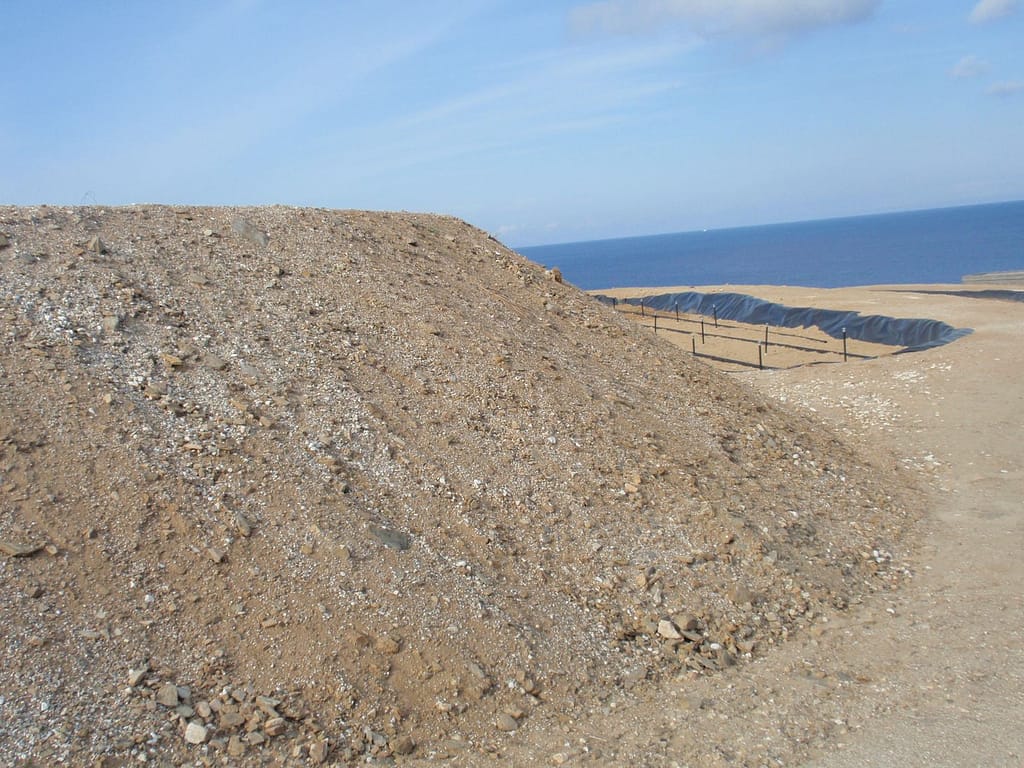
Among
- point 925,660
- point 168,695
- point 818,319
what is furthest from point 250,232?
point 818,319

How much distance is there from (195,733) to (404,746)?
3.70 ft

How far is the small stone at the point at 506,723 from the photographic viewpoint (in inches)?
190

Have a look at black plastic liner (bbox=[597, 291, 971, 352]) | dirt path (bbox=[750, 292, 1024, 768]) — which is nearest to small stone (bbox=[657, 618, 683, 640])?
dirt path (bbox=[750, 292, 1024, 768])

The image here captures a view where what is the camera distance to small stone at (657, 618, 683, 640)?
5.91 m

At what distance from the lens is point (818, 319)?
94.4ft

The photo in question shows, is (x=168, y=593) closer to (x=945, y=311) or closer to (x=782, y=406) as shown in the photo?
(x=782, y=406)

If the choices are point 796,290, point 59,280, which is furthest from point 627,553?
point 796,290

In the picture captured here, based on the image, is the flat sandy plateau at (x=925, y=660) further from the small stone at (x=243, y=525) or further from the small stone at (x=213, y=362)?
the small stone at (x=213, y=362)

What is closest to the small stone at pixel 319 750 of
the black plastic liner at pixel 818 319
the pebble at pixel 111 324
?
the pebble at pixel 111 324

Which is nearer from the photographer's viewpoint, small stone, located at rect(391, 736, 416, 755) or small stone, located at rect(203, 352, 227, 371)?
small stone, located at rect(391, 736, 416, 755)

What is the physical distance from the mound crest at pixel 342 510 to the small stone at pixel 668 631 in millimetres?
25

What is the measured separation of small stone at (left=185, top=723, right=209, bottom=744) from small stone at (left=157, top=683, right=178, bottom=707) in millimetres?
179

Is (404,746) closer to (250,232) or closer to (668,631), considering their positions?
(668,631)

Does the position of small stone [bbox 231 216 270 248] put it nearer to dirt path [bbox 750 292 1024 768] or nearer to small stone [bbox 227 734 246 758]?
small stone [bbox 227 734 246 758]
